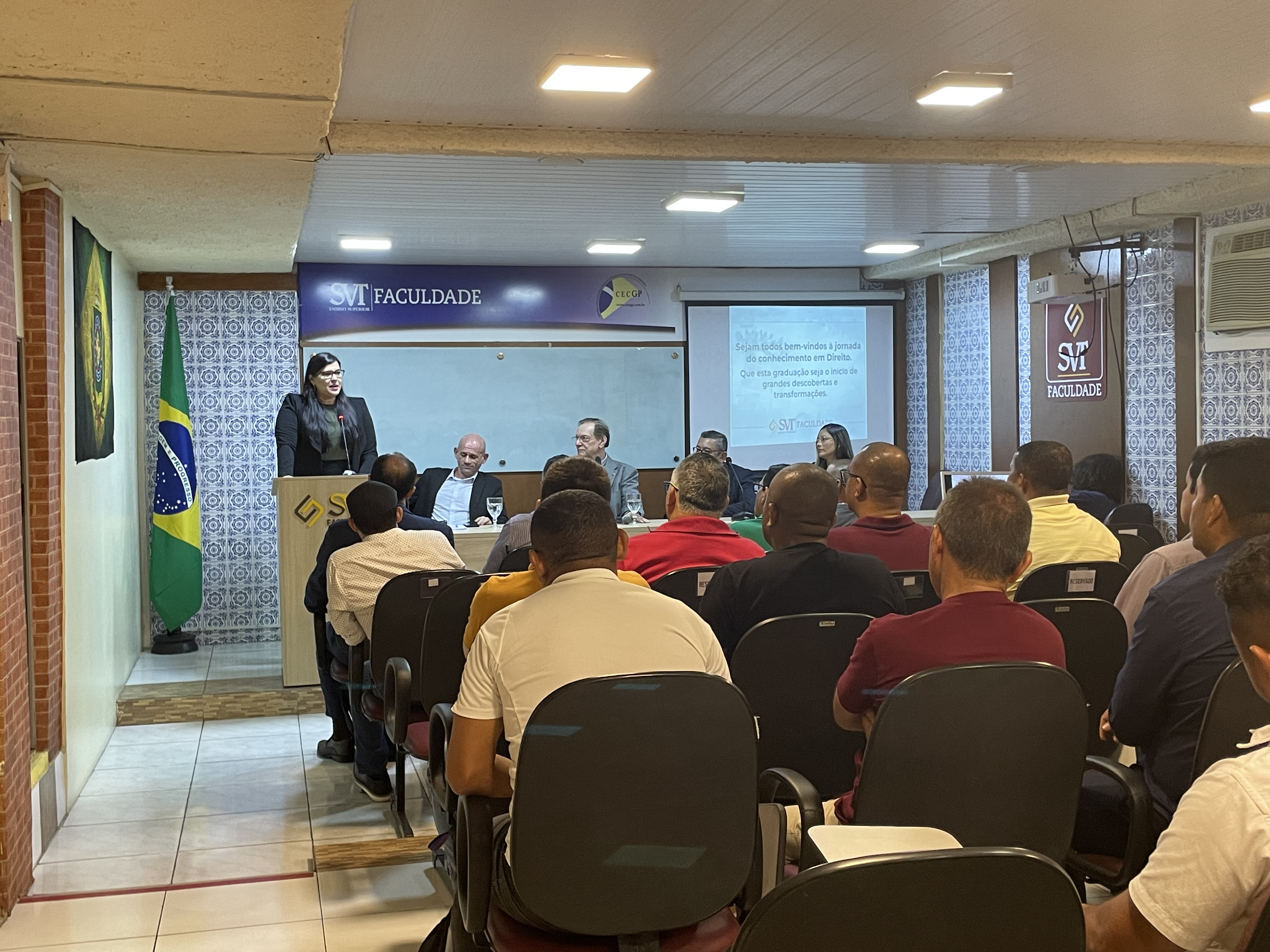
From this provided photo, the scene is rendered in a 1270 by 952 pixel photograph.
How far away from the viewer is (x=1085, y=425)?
7.52m

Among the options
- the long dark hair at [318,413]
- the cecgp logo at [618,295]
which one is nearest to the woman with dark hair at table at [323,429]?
the long dark hair at [318,413]

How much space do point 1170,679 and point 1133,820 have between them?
11.6 inches

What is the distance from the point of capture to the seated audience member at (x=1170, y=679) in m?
2.38

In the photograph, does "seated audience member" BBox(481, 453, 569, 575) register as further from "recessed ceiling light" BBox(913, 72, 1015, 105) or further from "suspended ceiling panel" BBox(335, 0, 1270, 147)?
"recessed ceiling light" BBox(913, 72, 1015, 105)

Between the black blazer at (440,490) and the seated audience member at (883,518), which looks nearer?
the seated audience member at (883,518)

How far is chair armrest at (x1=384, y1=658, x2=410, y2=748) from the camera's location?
143 inches

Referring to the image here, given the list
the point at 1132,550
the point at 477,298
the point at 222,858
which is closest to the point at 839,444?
the point at 477,298

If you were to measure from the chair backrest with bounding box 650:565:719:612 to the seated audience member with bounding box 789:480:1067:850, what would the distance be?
1.16 m

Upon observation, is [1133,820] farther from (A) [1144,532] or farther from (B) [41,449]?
(B) [41,449]

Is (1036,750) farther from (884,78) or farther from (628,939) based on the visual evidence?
(884,78)

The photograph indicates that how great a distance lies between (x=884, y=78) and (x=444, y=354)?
5362 mm

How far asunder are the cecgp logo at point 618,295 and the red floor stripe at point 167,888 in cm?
605

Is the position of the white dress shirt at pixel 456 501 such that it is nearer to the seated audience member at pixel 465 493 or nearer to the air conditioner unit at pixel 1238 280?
the seated audience member at pixel 465 493

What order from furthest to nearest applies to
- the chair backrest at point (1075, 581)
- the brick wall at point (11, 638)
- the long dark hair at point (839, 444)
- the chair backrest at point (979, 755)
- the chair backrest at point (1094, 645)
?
the long dark hair at point (839, 444) → the chair backrest at point (1075, 581) → the brick wall at point (11, 638) → the chair backrest at point (1094, 645) → the chair backrest at point (979, 755)
